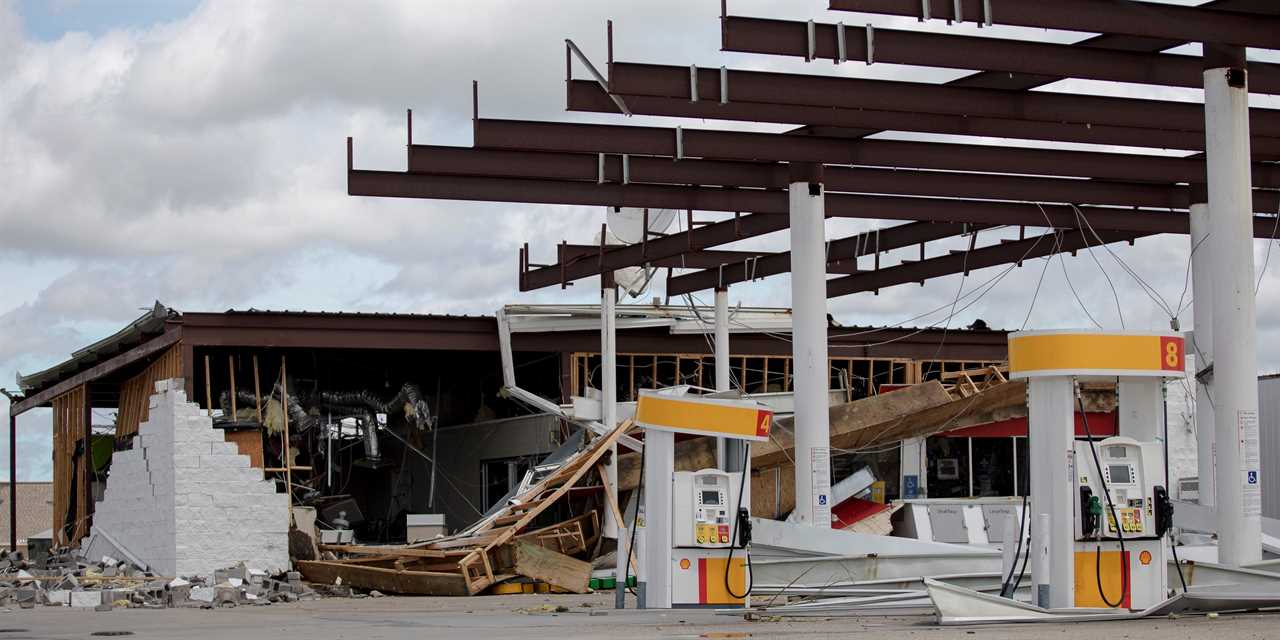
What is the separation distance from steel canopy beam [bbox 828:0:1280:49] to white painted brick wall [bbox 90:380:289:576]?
622 inches

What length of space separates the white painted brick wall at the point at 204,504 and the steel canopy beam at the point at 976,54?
47.0ft

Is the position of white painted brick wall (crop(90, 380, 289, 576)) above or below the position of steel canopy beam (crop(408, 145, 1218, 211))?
below

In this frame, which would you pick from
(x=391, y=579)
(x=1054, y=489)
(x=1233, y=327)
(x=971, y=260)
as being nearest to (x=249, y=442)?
(x=391, y=579)

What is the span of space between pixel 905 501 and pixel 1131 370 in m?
16.8

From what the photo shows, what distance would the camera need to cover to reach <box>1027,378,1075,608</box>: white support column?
1587cm

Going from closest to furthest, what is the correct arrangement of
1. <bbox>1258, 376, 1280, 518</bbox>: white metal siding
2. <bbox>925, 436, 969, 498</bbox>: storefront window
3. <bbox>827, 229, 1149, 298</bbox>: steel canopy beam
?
<bbox>827, 229, 1149, 298</bbox>: steel canopy beam
<bbox>925, 436, 969, 498</bbox>: storefront window
<bbox>1258, 376, 1280, 518</bbox>: white metal siding

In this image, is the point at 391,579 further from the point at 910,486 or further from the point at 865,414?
the point at 910,486

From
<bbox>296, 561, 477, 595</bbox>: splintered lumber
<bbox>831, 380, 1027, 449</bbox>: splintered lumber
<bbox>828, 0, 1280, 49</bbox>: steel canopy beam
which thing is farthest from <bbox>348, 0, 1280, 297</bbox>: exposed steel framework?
<bbox>296, 561, 477, 595</bbox>: splintered lumber

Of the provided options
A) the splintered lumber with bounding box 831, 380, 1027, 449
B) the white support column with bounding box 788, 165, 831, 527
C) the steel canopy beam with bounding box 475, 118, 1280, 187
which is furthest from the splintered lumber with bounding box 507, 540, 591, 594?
the splintered lumber with bounding box 831, 380, 1027, 449

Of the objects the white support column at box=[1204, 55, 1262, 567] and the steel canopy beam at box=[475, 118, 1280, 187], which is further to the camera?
the steel canopy beam at box=[475, 118, 1280, 187]

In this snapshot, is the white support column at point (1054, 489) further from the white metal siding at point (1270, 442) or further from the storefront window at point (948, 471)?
the white metal siding at point (1270, 442)

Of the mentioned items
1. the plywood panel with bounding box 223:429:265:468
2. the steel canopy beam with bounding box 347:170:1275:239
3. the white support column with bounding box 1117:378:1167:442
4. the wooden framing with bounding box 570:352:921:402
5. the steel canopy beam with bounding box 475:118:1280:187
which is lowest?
the plywood panel with bounding box 223:429:265:468

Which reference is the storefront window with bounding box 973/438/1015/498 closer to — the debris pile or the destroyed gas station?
the destroyed gas station

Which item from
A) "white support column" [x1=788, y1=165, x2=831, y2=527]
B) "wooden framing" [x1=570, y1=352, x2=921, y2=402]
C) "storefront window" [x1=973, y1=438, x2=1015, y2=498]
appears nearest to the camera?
"white support column" [x1=788, y1=165, x2=831, y2=527]
